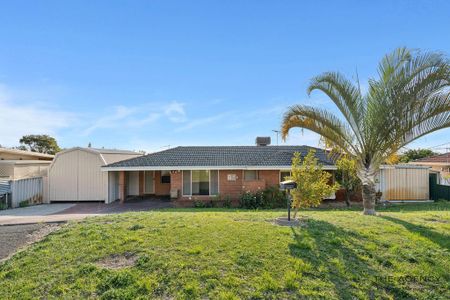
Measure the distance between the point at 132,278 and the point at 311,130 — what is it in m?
7.94

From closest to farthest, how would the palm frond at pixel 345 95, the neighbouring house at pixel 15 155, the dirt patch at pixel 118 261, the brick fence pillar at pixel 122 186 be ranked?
1. the dirt patch at pixel 118 261
2. the palm frond at pixel 345 95
3. the brick fence pillar at pixel 122 186
4. the neighbouring house at pixel 15 155

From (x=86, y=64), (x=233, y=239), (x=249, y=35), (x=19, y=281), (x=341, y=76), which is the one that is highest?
(x=249, y=35)

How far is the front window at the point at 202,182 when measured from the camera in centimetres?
1612

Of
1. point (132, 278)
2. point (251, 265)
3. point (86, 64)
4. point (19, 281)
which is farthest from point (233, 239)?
point (86, 64)

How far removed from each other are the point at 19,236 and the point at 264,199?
1094cm

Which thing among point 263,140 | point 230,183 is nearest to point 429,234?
point 230,183

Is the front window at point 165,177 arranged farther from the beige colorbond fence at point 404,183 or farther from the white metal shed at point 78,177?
the beige colorbond fence at point 404,183

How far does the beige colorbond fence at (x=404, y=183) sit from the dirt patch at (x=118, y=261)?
16.1 m

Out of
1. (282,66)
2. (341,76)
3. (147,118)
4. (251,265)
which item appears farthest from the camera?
(147,118)

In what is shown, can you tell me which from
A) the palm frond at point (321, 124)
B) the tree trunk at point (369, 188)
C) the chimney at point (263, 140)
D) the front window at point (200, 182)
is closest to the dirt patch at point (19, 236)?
the front window at point (200, 182)

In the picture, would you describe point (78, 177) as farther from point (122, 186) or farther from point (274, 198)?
point (274, 198)

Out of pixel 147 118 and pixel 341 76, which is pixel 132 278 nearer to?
pixel 341 76

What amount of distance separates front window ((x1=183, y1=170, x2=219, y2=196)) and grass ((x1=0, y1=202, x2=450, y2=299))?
8424mm

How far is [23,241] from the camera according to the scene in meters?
7.33
